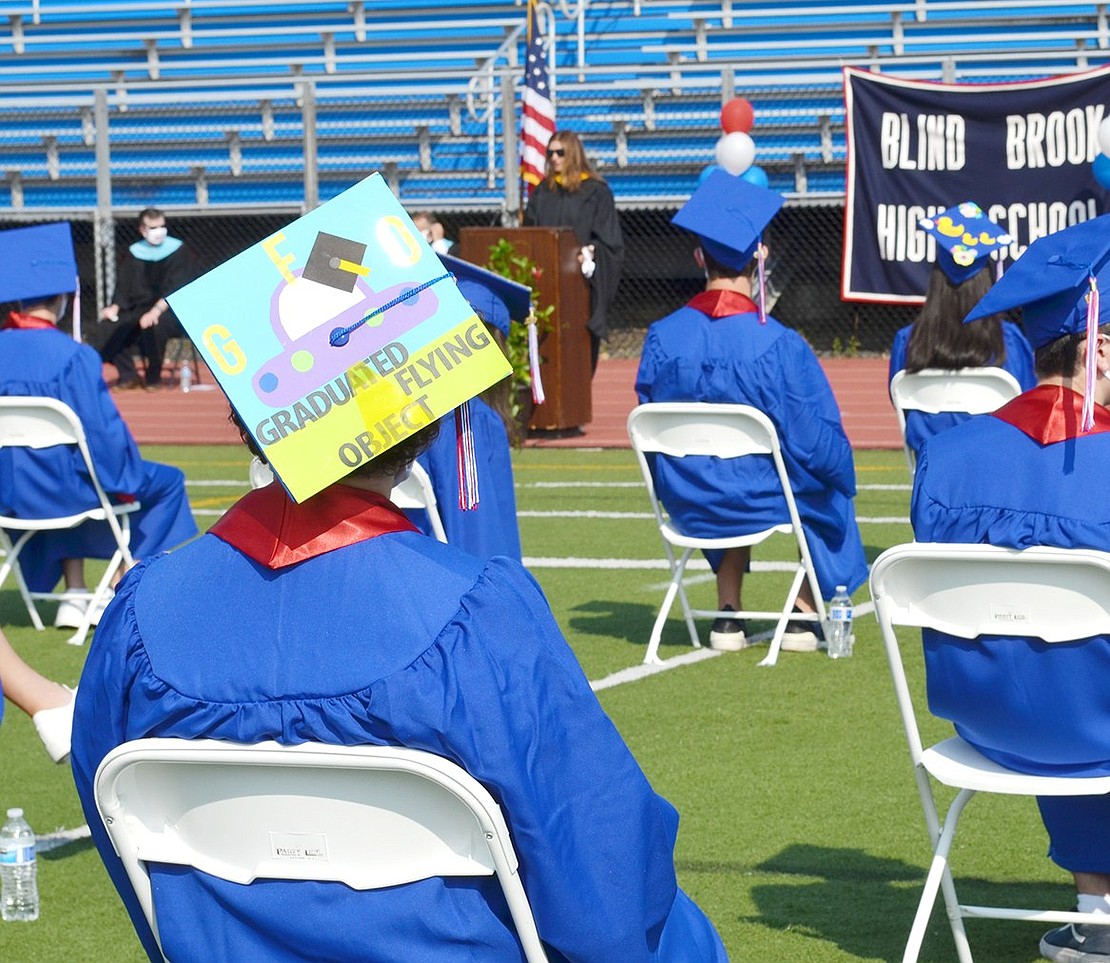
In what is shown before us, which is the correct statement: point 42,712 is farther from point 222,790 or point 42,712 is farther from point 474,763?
point 474,763

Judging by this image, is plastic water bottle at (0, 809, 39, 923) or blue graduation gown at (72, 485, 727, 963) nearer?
blue graduation gown at (72, 485, 727, 963)

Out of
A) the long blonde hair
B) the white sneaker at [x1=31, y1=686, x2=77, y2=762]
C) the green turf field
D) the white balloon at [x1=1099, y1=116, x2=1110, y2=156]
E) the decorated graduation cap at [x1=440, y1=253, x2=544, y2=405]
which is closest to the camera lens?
the white sneaker at [x1=31, y1=686, x2=77, y2=762]

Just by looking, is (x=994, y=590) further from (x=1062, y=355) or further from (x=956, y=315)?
(x=956, y=315)

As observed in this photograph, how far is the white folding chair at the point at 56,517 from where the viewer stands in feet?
24.3

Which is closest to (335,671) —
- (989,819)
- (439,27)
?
(989,819)

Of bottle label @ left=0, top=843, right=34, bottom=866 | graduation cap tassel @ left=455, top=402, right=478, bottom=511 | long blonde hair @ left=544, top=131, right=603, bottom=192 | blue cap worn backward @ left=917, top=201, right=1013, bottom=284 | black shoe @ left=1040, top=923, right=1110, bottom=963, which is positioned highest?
graduation cap tassel @ left=455, top=402, right=478, bottom=511

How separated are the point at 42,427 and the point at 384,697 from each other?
5.63 m

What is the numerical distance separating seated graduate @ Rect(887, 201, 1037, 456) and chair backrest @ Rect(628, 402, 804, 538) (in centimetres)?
97

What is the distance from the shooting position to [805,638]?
722cm

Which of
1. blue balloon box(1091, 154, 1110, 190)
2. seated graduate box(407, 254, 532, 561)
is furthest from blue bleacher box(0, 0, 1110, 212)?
seated graduate box(407, 254, 532, 561)

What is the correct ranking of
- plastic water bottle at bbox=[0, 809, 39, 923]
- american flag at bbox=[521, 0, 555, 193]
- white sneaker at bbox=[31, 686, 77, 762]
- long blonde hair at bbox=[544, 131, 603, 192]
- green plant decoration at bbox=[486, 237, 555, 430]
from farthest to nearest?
american flag at bbox=[521, 0, 555, 193] < long blonde hair at bbox=[544, 131, 603, 192] < green plant decoration at bbox=[486, 237, 555, 430] < plastic water bottle at bbox=[0, 809, 39, 923] < white sneaker at bbox=[31, 686, 77, 762]

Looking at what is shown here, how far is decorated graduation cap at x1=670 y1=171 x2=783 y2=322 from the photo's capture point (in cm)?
695

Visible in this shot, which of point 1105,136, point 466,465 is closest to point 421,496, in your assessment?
point 466,465

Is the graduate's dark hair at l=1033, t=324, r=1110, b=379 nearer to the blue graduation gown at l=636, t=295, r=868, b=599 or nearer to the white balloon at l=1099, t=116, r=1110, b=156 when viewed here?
the blue graduation gown at l=636, t=295, r=868, b=599
